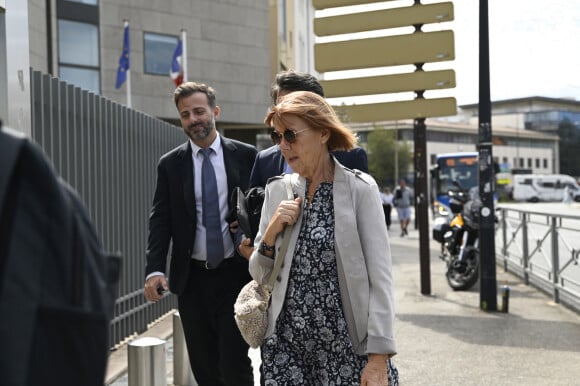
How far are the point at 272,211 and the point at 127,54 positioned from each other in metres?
19.4

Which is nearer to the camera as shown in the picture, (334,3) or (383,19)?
(334,3)

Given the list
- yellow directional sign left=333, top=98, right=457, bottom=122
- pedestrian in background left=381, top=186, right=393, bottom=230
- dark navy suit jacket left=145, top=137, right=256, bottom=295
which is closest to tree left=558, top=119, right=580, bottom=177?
pedestrian in background left=381, top=186, right=393, bottom=230

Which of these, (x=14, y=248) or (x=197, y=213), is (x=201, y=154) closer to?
(x=197, y=213)

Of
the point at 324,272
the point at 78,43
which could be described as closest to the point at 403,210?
the point at 78,43

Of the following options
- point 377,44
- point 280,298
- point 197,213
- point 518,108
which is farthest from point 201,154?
point 518,108

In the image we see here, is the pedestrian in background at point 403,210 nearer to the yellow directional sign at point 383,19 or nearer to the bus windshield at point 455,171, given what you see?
the bus windshield at point 455,171

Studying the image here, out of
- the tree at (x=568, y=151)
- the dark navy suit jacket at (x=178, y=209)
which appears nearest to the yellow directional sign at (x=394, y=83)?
the dark navy suit jacket at (x=178, y=209)

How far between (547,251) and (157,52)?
2199 centimetres

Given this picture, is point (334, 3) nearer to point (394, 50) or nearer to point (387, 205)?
point (394, 50)

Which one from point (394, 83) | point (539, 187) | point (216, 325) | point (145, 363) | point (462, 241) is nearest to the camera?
point (216, 325)

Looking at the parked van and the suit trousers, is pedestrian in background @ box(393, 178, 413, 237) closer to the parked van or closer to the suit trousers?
the suit trousers

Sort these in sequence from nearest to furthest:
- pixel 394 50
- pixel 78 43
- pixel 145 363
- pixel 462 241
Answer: pixel 145 363, pixel 394 50, pixel 462 241, pixel 78 43

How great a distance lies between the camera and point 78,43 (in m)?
27.4

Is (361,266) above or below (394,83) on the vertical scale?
below
